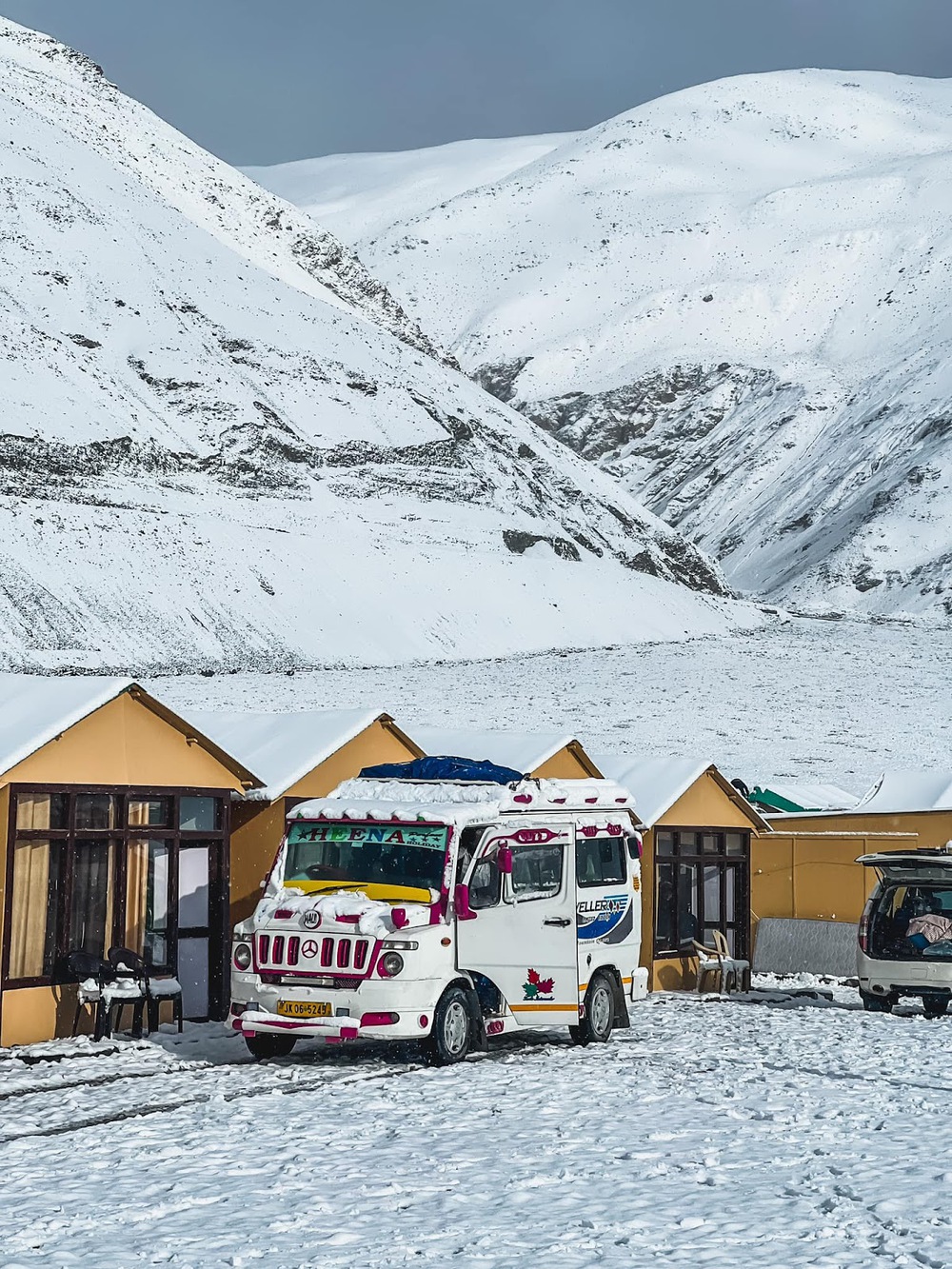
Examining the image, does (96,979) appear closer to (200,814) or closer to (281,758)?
(200,814)

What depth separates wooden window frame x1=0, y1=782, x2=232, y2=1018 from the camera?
15.8 meters

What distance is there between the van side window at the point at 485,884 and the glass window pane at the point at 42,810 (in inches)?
172

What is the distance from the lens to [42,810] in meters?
16.3

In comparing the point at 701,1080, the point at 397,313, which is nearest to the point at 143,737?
the point at 701,1080

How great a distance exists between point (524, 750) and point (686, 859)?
3757 mm

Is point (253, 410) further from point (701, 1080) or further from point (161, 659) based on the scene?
point (701, 1080)

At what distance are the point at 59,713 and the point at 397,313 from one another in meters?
143

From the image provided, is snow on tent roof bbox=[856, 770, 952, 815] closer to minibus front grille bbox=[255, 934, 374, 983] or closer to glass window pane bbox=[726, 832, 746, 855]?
glass window pane bbox=[726, 832, 746, 855]

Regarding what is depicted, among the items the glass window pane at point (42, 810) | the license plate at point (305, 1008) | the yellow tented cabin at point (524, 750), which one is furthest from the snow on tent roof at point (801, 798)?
the license plate at point (305, 1008)

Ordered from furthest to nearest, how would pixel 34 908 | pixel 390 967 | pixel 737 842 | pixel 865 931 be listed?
pixel 737 842, pixel 865 931, pixel 34 908, pixel 390 967

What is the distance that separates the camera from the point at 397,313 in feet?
512

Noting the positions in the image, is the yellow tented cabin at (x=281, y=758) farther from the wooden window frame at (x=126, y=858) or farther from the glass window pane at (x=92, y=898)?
the glass window pane at (x=92, y=898)

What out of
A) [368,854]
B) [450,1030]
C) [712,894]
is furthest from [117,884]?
[712,894]

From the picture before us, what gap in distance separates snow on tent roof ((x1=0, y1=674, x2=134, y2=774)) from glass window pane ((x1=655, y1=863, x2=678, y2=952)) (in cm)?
1113
